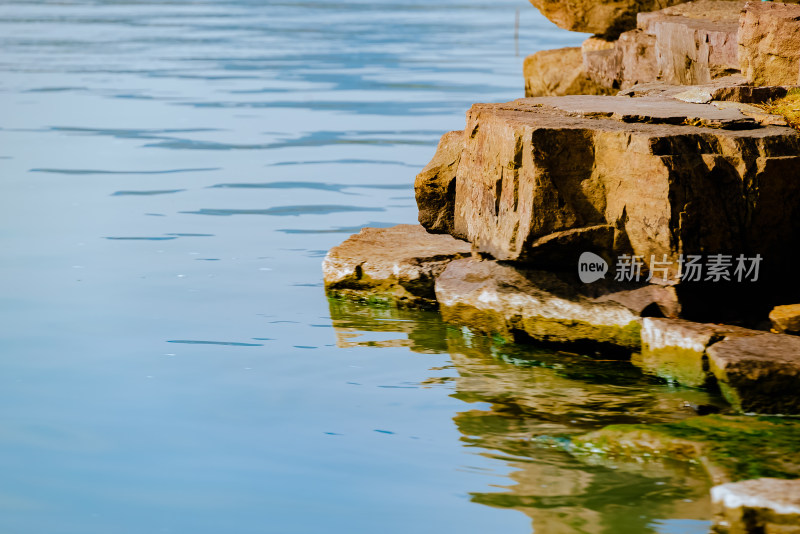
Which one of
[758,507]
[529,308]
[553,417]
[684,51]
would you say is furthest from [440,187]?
[758,507]

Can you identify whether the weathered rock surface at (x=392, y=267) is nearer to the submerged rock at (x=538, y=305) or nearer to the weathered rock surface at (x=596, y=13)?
the submerged rock at (x=538, y=305)

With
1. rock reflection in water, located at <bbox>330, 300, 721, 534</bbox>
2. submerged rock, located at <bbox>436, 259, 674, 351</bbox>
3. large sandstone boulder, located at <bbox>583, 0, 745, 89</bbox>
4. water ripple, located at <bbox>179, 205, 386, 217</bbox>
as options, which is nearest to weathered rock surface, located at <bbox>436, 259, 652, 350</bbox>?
submerged rock, located at <bbox>436, 259, 674, 351</bbox>

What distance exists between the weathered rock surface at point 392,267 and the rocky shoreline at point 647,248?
2cm

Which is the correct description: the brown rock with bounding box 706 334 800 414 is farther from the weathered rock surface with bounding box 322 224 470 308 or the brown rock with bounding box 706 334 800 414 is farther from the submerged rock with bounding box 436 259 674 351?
the weathered rock surface with bounding box 322 224 470 308

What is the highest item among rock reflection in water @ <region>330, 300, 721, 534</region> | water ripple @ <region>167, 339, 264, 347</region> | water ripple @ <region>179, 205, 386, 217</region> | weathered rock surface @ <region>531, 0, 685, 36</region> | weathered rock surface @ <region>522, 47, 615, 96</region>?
weathered rock surface @ <region>531, 0, 685, 36</region>

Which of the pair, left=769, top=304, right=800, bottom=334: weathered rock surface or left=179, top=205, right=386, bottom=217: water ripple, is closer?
left=769, top=304, right=800, bottom=334: weathered rock surface

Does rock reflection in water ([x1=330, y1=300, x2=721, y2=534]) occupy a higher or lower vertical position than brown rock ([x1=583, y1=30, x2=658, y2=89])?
lower

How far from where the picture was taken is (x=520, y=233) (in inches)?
258

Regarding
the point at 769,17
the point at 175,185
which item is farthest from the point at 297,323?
the point at 175,185

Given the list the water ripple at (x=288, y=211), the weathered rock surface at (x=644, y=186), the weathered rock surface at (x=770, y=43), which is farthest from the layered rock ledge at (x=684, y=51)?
the water ripple at (x=288, y=211)

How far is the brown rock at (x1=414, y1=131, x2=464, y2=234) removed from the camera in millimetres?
7852

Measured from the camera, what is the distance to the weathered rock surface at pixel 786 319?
19.8 ft

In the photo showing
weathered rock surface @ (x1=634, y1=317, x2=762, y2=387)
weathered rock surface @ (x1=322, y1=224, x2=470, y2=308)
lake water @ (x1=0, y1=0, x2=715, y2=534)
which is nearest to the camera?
lake water @ (x1=0, y1=0, x2=715, y2=534)

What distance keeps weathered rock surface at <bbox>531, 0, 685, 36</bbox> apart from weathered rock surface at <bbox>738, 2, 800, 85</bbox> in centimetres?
454
